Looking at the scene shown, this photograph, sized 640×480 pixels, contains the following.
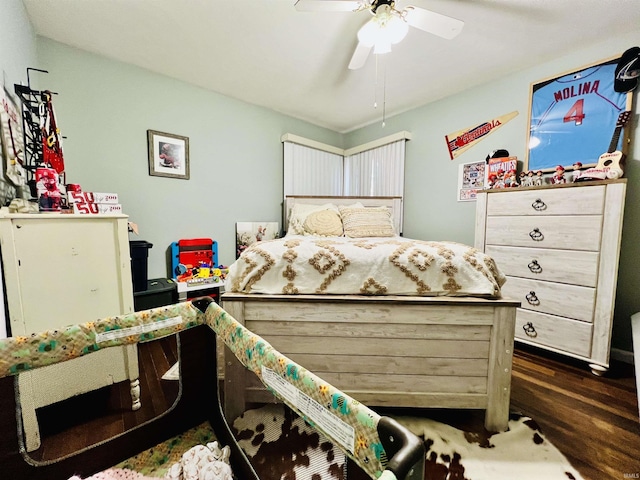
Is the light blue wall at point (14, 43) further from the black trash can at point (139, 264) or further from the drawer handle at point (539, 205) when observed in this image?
the drawer handle at point (539, 205)

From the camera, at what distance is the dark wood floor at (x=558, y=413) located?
1074mm

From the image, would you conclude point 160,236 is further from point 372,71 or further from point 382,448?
point 382,448

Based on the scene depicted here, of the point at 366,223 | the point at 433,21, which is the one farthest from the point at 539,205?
the point at 433,21

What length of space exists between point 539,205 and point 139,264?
3.11 meters

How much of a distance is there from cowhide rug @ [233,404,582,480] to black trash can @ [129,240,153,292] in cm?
146

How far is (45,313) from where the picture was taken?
43.8 inches

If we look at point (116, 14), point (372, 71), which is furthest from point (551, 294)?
point (116, 14)

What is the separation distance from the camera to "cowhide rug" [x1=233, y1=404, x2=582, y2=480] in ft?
3.22

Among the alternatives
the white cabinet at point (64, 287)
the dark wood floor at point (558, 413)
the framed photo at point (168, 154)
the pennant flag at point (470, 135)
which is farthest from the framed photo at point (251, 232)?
the pennant flag at point (470, 135)

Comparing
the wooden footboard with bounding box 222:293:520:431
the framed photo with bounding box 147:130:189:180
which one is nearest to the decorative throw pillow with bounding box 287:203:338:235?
the framed photo with bounding box 147:130:189:180

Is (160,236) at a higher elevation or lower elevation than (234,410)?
higher

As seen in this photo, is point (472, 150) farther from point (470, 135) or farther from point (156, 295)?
point (156, 295)

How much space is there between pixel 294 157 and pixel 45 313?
278cm

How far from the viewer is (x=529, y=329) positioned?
6.18 ft
